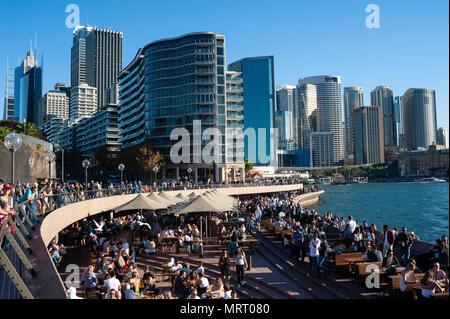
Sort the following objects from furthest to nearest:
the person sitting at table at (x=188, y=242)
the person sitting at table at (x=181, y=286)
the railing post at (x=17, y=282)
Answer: the person sitting at table at (x=188, y=242) < the person sitting at table at (x=181, y=286) < the railing post at (x=17, y=282)

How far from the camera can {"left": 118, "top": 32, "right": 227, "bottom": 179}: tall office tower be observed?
8662 centimetres

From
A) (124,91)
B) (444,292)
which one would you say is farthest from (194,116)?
(444,292)

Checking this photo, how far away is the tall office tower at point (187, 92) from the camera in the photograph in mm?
86625

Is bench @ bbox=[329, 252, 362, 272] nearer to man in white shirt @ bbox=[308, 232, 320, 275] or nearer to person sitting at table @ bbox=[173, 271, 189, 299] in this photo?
man in white shirt @ bbox=[308, 232, 320, 275]

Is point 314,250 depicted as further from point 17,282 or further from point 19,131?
point 19,131

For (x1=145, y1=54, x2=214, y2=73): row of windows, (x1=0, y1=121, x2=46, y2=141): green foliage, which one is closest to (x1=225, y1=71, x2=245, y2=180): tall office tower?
(x1=145, y1=54, x2=214, y2=73): row of windows

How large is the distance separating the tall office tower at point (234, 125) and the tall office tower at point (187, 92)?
9.85ft

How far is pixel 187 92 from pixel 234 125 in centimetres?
1476

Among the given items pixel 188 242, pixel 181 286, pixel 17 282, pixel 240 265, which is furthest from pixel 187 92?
pixel 17 282

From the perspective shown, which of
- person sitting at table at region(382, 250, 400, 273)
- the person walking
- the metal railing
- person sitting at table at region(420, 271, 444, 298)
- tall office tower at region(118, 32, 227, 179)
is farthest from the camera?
tall office tower at region(118, 32, 227, 179)

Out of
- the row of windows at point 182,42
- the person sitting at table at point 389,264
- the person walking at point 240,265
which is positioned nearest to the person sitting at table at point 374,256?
the person sitting at table at point 389,264

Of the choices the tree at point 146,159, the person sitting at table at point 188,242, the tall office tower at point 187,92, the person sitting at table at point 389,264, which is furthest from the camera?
the tall office tower at point 187,92

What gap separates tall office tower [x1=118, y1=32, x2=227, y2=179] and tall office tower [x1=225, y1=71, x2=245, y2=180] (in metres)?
3.00

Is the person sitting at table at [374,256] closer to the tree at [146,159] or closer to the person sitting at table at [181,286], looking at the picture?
the person sitting at table at [181,286]
